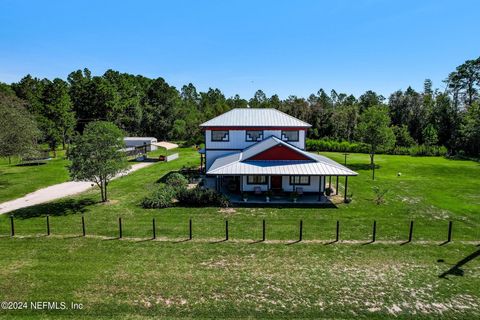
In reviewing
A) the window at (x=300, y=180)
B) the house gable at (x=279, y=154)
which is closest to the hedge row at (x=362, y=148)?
the window at (x=300, y=180)

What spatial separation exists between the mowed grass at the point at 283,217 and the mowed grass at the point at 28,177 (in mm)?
4502

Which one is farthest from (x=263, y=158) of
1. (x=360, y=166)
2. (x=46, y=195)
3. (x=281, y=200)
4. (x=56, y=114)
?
(x=56, y=114)

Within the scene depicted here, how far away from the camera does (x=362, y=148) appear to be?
54.9m

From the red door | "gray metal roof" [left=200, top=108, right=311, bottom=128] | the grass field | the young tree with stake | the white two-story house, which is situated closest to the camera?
the grass field

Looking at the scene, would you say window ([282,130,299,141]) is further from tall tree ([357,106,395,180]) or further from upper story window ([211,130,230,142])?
tall tree ([357,106,395,180])

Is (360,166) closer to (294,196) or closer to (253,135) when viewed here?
(253,135)

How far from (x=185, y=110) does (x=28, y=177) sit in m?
46.1

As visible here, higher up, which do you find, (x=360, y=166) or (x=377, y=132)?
(x=377, y=132)

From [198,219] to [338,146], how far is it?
43301 mm

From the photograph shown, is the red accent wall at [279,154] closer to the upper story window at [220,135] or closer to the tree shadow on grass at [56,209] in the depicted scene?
the upper story window at [220,135]

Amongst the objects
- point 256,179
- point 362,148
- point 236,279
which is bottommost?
point 236,279

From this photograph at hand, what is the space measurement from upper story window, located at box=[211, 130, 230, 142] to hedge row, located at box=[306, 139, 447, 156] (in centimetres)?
3048

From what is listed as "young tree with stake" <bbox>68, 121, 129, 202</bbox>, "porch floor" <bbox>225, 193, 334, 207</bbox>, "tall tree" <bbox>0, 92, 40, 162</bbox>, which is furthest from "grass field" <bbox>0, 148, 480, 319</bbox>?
"tall tree" <bbox>0, 92, 40, 162</bbox>

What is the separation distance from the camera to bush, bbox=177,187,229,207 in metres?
21.8
